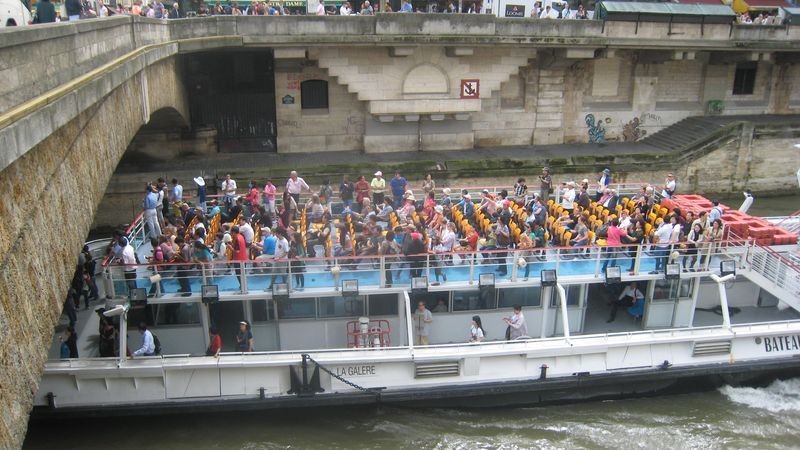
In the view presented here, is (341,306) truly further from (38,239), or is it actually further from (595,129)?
(595,129)

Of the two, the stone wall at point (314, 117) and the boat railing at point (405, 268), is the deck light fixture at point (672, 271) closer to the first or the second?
the boat railing at point (405, 268)

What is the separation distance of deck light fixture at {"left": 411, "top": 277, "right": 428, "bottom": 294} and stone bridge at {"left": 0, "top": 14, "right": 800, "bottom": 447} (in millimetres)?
5223

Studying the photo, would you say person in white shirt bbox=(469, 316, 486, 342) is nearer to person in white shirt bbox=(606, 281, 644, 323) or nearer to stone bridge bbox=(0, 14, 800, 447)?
person in white shirt bbox=(606, 281, 644, 323)

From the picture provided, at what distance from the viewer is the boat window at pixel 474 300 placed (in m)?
13.5

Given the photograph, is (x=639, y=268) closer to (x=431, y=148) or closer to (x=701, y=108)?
(x=431, y=148)

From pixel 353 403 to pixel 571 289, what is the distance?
4568mm

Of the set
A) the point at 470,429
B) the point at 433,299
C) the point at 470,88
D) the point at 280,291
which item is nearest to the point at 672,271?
the point at 433,299

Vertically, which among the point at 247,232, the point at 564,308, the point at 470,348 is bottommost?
the point at 470,348

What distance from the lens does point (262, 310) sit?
521 inches

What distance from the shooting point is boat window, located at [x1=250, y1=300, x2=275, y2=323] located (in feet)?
43.2

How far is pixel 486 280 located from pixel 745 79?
21.4m

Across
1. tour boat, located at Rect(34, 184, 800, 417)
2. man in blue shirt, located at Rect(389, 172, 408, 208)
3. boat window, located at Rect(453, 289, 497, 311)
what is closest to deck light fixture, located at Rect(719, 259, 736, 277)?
tour boat, located at Rect(34, 184, 800, 417)

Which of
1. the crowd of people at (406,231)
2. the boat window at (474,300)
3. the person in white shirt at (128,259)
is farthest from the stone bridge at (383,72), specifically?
the boat window at (474,300)

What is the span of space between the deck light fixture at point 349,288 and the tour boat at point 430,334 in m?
0.02
